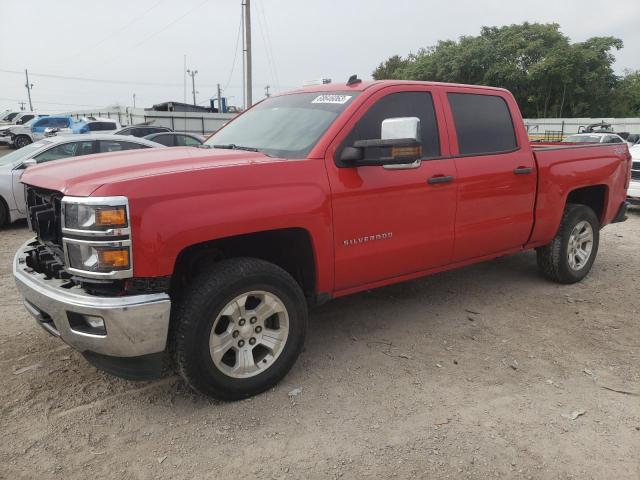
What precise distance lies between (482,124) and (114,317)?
3.24m

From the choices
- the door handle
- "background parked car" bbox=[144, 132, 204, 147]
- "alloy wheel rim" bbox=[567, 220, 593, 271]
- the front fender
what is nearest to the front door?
the door handle

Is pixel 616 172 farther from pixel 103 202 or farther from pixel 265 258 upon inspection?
pixel 103 202

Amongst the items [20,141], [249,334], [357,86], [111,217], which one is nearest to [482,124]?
[357,86]

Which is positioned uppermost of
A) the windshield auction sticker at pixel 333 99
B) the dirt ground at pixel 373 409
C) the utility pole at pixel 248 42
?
the utility pole at pixel 248 42

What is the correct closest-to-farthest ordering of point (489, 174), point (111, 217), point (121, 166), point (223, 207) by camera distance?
1. point (111, 217)
2. point (223, 207)
3. point (121, 166)
4. point (489, 174)

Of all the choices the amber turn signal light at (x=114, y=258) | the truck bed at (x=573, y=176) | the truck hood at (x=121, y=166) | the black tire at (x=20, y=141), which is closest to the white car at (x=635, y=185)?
the truck bed at (x=573, y=176)

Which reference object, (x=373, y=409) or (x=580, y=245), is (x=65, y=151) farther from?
(x=580, y=245)

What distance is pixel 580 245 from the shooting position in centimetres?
542

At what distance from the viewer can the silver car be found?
25.3 ft

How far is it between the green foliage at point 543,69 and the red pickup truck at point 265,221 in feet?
130

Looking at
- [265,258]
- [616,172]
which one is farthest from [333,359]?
[616,172]

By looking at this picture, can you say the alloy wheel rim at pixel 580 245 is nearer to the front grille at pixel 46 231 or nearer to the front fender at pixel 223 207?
the front fender at pixel 223 207

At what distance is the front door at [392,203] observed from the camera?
3352 mm

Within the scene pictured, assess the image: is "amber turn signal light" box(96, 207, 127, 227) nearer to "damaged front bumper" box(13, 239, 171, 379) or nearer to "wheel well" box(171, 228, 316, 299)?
"damaged front bumper" box(13, 239, 171, 379)
